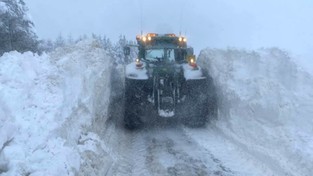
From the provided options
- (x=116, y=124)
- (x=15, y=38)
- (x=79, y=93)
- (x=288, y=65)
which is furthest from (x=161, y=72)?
(x=15, y=38)

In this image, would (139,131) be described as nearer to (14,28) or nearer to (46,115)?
(46,115)

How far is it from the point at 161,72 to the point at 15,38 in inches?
571

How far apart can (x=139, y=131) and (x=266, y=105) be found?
3919mm

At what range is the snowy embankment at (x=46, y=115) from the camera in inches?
255

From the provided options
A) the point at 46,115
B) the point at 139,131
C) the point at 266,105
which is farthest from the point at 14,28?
the point at 46,115

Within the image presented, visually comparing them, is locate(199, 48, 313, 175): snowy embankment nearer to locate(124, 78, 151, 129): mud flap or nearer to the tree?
locate(124, 78, 151, 129): mud flap

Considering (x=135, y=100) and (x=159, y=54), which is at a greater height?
(x=159, y=54)

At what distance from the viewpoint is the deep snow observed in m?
7.16

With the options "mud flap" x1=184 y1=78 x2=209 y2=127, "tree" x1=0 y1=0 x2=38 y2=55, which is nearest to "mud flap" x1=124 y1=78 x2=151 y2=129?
"mud flap" x1=184 y1=78 x2=209 y2=127

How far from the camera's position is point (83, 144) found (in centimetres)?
906

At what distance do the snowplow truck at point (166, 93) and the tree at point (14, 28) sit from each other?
41.9 feet

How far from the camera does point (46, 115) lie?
7.86 m

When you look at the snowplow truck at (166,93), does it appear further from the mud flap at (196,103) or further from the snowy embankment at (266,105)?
the snowy embankment at (266,105)

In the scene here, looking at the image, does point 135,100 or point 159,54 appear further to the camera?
point 159,54
